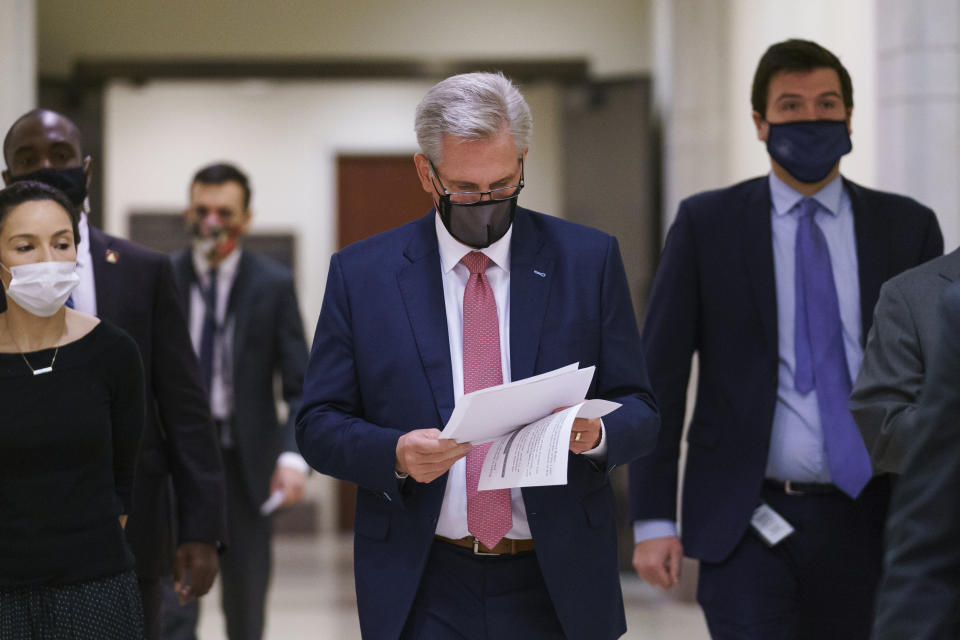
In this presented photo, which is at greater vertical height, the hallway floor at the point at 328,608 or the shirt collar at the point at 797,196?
the shirt collar at the point at 797,196

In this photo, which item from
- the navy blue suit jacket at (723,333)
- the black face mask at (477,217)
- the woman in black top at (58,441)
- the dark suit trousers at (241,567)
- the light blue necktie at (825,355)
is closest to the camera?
the black face mask at (477,217)

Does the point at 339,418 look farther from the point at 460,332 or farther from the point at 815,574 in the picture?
the point at 815,574

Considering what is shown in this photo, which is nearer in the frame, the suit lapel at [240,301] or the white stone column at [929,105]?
the white stone column at [929,105]

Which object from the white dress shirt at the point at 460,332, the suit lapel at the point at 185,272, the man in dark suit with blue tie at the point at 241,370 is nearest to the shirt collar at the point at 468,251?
the white dress shirt at the point at 460,332

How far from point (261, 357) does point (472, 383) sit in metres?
3.09

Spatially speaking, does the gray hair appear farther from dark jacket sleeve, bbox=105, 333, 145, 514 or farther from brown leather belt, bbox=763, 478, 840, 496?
brown leather belt, bbox=763, 478, 840, 496

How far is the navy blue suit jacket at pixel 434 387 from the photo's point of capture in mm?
2691

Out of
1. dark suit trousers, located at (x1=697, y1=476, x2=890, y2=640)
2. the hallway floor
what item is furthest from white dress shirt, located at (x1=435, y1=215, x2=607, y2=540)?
the hallway floor

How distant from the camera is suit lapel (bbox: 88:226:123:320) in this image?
11.6 feet

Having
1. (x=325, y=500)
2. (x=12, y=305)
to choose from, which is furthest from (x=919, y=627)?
(x=325, y=500)

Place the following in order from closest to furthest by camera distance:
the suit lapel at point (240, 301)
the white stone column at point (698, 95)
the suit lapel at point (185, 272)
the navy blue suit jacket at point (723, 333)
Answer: the navy blue suit jacket at point (723, 333) < the suit lapel at point (240, 301) < the suit lapel at point (185, 272) < the white stone column at point (698, 95)

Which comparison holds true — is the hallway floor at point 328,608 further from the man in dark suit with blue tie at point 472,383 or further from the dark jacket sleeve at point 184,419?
the man in dark suit with blue tie at point 472,383

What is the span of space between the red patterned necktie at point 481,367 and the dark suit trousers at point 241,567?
2.90m

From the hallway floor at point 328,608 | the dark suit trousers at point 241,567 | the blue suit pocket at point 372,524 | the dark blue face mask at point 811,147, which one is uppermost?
the dark blue face mask at point 811,147
